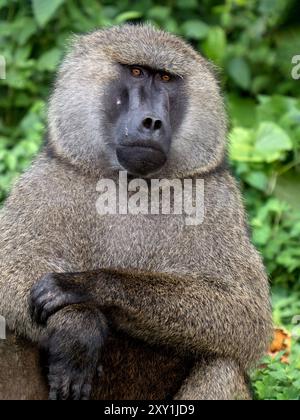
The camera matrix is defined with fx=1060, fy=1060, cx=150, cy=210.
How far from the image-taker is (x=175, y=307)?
4375 millimetres

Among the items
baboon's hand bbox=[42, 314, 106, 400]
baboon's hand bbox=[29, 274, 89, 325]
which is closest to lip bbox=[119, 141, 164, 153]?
baboon's hand bbox=[29, 274, 89, 325]

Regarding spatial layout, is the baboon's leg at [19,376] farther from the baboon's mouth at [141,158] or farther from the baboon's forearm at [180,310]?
the baboon's mouth at [141,158]

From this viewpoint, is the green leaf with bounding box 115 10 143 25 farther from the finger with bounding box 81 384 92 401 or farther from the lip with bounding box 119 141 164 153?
the finger with bounding box 81 384 92 401

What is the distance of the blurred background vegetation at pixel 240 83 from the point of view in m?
6.82

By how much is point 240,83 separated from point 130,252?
4.04 metres

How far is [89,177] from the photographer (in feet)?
15.3

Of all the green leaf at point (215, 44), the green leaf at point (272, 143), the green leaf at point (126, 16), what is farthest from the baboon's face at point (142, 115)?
the green leaf at point (215, 44)

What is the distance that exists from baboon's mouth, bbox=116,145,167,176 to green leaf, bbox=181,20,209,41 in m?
3.86

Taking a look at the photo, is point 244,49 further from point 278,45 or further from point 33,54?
point 33,54

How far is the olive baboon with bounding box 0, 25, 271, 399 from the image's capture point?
4.29 meters

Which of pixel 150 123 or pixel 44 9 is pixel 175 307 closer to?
pixel 150 123

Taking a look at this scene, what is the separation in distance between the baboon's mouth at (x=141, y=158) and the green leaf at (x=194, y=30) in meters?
3.86

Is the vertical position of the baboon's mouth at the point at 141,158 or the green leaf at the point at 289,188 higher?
the baboon's mouth at the point at 141,158
